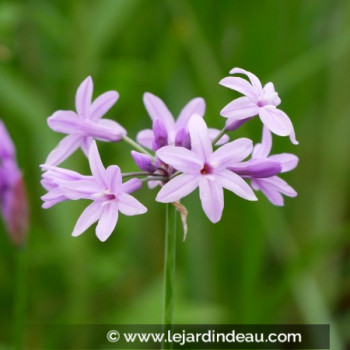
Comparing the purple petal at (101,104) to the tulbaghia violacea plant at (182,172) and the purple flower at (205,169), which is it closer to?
the tulbaghia violacea plant at (182,172)

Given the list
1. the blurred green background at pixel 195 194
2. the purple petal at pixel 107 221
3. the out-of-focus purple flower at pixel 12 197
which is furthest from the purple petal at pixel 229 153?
the blurred green background at pixel 195 194

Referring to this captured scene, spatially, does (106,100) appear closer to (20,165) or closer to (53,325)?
(53,325)

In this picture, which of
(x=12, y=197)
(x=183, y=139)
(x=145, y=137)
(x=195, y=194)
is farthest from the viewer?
(x=195, y=194)

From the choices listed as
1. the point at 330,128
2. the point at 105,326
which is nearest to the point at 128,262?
the point at 105,326

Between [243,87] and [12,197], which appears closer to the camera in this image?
[243,87]

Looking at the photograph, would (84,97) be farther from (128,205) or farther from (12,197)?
(12,197)

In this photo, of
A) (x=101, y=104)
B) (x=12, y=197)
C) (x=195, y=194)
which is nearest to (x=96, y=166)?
(x=101, y=104)
